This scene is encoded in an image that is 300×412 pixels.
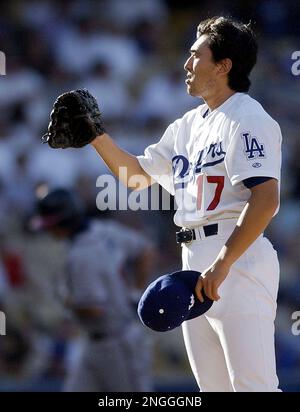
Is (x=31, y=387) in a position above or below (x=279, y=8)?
below

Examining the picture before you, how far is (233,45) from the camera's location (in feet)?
11.4

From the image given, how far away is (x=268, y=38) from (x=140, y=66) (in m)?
1.22

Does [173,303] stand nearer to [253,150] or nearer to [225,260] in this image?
[225,260]

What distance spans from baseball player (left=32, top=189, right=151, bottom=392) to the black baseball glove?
2020 millimetres

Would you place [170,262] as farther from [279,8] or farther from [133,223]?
[279,8]

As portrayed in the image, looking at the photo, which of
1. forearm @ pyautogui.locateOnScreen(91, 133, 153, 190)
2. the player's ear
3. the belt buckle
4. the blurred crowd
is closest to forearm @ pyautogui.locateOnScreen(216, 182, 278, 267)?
the belt buckle

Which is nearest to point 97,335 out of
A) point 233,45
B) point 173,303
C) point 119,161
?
point 119,161

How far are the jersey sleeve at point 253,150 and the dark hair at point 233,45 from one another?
0.91ft

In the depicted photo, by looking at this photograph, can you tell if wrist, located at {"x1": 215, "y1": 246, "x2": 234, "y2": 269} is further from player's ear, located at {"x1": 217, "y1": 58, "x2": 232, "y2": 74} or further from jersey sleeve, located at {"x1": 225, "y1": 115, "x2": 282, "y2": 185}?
player's ear, located at {"x1": 217, "y1": 58, "x2": 232, "y2": 74}

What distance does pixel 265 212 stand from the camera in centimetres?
319

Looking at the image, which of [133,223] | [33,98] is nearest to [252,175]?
[133,223]

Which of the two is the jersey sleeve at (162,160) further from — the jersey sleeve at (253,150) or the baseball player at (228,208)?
the jersey sleeve at (253,150)

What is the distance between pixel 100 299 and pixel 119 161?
2.06 metres

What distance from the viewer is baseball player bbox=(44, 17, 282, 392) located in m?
3.24
